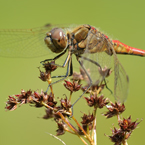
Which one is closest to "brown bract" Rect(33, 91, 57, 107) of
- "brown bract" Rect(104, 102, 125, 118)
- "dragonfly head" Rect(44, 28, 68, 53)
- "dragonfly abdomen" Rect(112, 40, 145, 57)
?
"brown bract" Rect(104, 102, 125, 118)

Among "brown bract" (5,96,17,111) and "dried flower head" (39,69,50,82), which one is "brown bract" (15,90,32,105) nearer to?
"brown bract" (5,96,17,111)

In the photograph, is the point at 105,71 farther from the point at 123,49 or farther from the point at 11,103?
the point at 11,103

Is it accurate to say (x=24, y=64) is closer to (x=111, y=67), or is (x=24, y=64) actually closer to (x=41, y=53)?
(x=41, y=53)

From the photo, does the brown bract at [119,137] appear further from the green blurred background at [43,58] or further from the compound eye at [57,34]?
the compound eye at [57,34]

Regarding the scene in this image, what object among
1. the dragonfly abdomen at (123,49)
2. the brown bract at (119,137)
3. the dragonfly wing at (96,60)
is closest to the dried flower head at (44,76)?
the dragonfly wing at (96,60)

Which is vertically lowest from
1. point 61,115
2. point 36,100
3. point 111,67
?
point 61,115

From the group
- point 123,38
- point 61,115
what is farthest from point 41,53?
point 123,38
